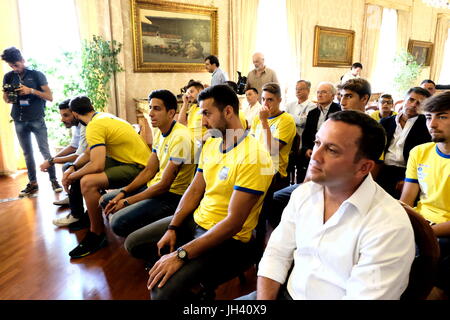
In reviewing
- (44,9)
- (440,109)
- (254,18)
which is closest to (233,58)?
(254,18)

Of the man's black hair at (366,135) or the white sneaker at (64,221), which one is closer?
the man's black hair at (366,135)

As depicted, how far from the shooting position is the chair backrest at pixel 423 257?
3.00 ft

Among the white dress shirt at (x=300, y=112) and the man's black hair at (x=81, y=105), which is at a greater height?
the man's black hair at (x=81, y=105)

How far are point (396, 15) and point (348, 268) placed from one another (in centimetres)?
1097

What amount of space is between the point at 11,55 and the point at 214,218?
3.42m

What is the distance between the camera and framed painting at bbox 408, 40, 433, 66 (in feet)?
33.4

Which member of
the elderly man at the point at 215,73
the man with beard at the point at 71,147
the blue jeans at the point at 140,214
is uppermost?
the elderly man at the point at 215,73

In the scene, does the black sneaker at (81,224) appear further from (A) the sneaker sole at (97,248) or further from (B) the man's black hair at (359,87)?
(B) the man's black hair at (359,87)

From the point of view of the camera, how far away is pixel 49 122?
492 centimetres

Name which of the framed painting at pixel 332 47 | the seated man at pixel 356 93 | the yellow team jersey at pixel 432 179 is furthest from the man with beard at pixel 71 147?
the framed painting at pixel 332 47

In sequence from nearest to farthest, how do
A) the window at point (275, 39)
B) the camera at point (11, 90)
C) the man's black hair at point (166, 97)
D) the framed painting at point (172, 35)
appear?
the man's black hair at point (166, 97) < the camera at point (11, 90) < the framed painting at point (172, 35) < the window at point (275, 39)

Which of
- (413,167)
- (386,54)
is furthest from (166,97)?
(386,54)

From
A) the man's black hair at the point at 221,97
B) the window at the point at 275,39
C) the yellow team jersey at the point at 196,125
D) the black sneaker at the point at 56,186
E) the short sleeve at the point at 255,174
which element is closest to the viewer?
the short sleeve at the point at 255,174

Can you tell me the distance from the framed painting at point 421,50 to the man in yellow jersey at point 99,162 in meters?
10.7
